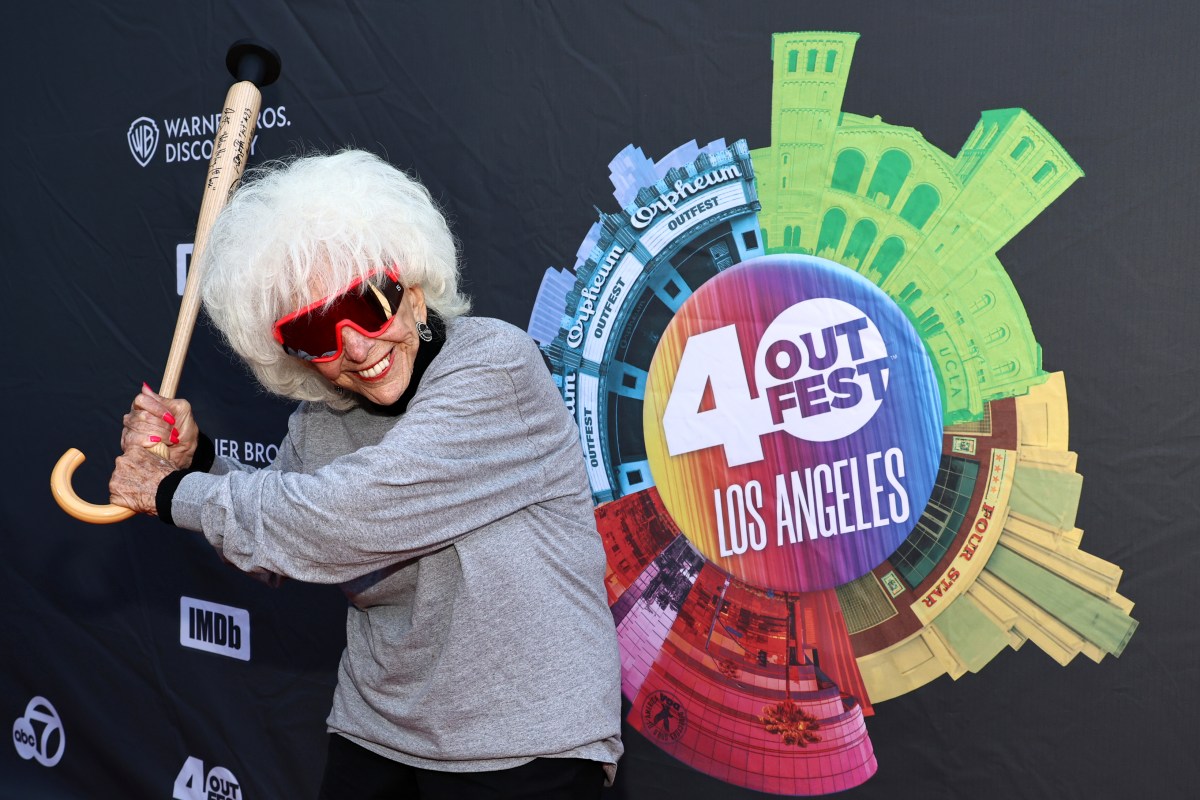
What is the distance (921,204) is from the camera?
1.41m

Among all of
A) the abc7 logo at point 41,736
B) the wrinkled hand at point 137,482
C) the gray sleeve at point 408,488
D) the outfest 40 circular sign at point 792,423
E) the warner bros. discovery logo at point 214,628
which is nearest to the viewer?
the gray sleeve at point 408,488

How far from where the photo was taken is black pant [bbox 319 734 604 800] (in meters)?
1.14

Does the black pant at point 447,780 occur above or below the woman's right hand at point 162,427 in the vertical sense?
below

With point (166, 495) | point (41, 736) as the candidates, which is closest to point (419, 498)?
point (166, 495)

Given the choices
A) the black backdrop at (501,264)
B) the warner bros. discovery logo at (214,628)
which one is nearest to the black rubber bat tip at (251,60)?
the black backdrop at (501,264)

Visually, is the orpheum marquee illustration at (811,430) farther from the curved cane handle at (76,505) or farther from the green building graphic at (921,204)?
the curved cane handle at (76,505)

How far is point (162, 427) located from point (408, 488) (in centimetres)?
41

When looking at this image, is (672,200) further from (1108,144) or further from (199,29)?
(199,29)

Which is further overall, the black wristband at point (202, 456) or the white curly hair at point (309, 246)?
the black wristband at point (202, 456)

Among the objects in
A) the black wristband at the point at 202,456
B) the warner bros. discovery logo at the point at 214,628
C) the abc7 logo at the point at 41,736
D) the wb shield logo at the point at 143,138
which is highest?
the wb shield logo at the point at 143,138

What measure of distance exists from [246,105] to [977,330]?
3.56 ft

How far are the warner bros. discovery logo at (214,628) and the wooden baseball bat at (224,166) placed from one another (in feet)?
2.62

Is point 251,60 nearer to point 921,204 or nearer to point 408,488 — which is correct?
point 408,488

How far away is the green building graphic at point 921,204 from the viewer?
1346 millimetres
